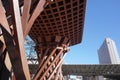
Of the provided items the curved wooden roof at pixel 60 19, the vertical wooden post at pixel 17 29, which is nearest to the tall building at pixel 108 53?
the curved wooden roof at pixel 60 19

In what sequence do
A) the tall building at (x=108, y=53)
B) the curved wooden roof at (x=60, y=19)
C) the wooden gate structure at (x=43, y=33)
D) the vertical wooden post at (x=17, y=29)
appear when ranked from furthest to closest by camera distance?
1. the tall building at (x=108, y=53)
2. the curved wooden roof at (x=60, y=19)
3. the wooden gate structure at (x=43, y=33)
4. the vertical wooden post at (x=17, y=29)

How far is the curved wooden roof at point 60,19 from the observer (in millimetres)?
9969

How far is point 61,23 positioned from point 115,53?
144213mm

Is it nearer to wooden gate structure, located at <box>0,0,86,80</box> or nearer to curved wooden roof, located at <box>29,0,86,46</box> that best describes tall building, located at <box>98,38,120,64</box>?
wooden gate structure, located at <box>0,0,86,80</box>

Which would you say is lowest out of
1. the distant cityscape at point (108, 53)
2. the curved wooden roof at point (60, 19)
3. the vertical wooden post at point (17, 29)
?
the distant cityscape at point (108, 53)

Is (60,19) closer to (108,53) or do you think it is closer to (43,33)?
(43,33)

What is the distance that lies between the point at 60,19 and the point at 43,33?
2.22 m

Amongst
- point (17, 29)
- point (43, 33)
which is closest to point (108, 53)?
point (43, 33)

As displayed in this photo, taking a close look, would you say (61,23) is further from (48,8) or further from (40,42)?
(40,42)

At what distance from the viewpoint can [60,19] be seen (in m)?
10.8

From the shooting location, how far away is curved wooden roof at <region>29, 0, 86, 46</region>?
392 inches

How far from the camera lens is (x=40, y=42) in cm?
1335

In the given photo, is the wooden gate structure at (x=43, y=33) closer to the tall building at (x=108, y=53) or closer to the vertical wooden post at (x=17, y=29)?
the vertical wooden post at (x=17, y=29)

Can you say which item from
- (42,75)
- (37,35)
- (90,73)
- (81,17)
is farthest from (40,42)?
(90,73)
